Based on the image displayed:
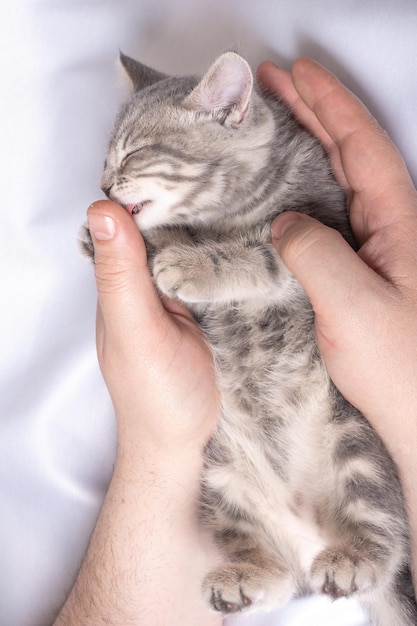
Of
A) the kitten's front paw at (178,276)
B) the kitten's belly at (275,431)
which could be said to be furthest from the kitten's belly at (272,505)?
the kitten's front paw at (178,276)

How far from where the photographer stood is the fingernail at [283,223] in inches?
53.5

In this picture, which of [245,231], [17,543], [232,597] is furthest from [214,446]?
[17,543]

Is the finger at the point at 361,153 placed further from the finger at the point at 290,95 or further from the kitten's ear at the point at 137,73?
the kitten's ear at the point at 137,73

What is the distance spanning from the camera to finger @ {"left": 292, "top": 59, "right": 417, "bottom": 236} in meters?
1.44

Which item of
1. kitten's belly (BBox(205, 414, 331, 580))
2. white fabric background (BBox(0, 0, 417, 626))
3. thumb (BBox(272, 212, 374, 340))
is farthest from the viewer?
white fabric background (BBox(0, 0, 417, 626))

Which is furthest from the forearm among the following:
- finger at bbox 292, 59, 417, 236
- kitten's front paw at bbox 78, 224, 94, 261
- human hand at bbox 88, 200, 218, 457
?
finger at bbox 292, 59, 417, 236

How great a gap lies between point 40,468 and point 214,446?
504mm

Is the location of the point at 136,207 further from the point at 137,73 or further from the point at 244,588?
the point at 244,588

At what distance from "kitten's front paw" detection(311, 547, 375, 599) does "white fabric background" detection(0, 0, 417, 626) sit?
20.3 inches

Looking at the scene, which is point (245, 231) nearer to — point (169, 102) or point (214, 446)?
point (169, 102)

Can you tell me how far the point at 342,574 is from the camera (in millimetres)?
1288

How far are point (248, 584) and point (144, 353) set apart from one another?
502mm

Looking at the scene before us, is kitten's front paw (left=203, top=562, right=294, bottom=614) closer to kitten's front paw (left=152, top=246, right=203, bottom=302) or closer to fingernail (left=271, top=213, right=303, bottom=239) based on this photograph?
kitten's front paw (left=152, top=246, right=203, bottom=302)

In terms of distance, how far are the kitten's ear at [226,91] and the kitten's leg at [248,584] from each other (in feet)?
2.98
